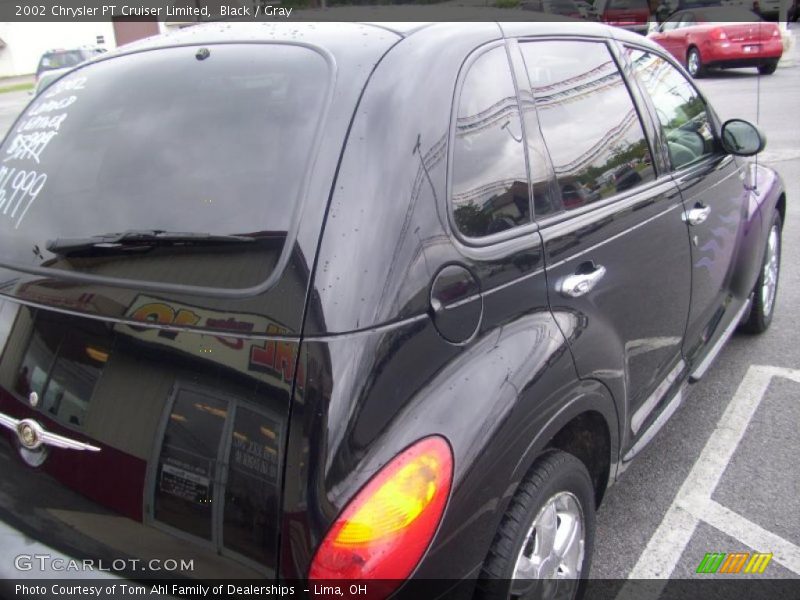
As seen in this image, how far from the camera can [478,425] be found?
1.58m

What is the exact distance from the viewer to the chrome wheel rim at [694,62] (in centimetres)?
1728

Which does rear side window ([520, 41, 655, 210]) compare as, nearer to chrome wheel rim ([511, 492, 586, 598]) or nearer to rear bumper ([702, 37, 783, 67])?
chrome wheel rim ([511, 492, 586, 598])

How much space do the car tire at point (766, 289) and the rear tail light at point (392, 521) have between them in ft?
10.7

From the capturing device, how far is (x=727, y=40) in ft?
53.7

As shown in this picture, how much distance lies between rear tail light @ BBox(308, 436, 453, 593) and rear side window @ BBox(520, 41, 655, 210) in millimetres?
1007

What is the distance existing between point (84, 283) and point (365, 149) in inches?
30.2

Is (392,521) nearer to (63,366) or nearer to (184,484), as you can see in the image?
(184,484)

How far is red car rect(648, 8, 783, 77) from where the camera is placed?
16.2m

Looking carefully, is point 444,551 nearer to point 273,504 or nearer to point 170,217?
point 273,504

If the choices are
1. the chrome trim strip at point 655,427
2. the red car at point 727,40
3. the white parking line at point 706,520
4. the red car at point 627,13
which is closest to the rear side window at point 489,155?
the chrome trim strip at point 655,427

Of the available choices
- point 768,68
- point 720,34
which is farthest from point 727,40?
point 768,68

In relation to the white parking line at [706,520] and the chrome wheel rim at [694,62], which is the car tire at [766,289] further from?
the chrome wheel rim at [694,62]

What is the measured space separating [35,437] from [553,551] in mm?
1381

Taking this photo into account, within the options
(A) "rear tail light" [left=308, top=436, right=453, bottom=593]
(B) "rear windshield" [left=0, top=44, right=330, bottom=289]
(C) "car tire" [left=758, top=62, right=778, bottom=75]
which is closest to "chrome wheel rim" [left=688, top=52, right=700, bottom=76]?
(C) "car tire" [left=758, top=62, right=778, bottom=75]
